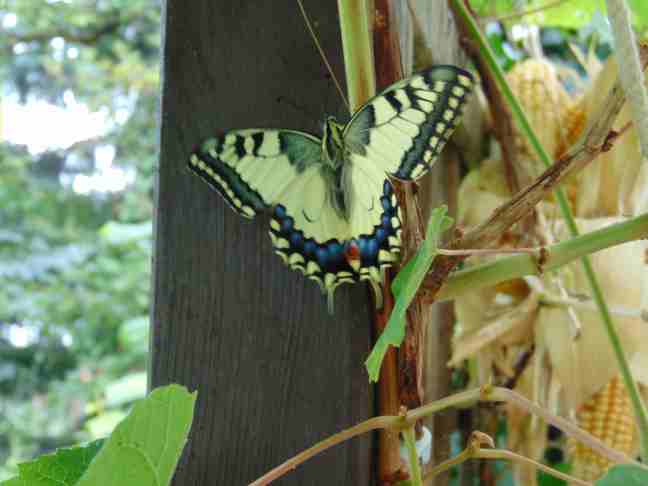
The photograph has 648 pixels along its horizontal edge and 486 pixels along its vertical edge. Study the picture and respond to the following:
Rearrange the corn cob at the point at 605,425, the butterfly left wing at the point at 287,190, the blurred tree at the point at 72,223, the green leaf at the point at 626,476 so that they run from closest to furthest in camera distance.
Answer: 1. the green leaf at the point at 626,476
2. the butterfly left wing at the point at 287,190
3. the corn cob at the point at 605,425
4. the blurred tree at the point at 72,223

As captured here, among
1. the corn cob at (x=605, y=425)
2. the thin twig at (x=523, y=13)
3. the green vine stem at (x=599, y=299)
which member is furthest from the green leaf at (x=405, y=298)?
the thin twig at (x=523, y=13)

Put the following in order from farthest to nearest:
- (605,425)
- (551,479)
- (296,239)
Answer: (551,479) → (605,425) → (296,239)

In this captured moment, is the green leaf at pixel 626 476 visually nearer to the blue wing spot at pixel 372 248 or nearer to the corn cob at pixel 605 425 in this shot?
the blue wing spot at pixel 372 248

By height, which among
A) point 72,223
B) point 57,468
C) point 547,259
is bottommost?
point 57,468

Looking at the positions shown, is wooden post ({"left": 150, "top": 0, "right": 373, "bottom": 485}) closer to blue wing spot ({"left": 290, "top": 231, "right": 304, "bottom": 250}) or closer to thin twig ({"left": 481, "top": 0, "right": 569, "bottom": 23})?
blue wing spot ({"left": 290, "top": 231, "right": 304, "bottom": 250})

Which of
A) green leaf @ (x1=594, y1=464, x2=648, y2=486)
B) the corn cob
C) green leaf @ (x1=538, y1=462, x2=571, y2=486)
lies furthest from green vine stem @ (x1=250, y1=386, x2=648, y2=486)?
green leaf @ (x1=538, y1=462, x2=571, y2=486)

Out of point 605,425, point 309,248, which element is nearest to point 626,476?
point 309,248

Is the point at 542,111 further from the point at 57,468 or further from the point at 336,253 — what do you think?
the point at 57,468

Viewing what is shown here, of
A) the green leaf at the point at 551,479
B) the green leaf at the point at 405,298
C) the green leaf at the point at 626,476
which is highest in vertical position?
the green leaf at the point at 405,298
